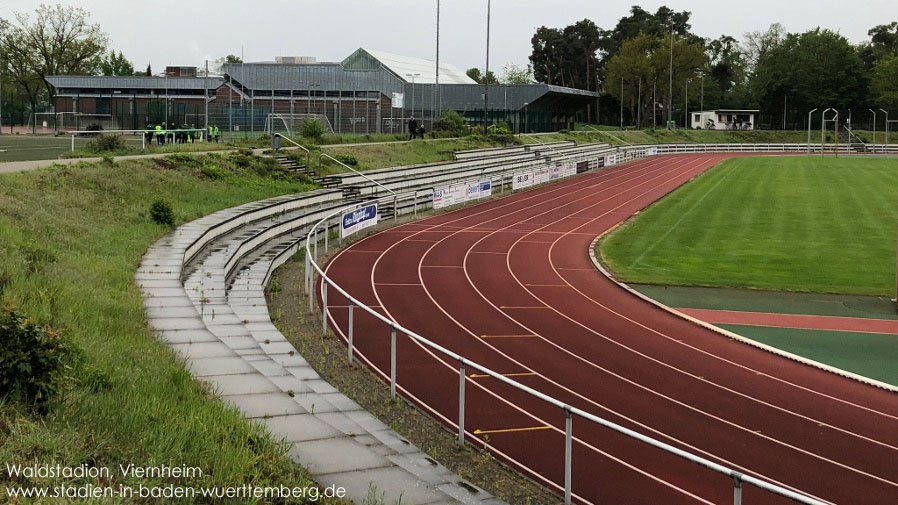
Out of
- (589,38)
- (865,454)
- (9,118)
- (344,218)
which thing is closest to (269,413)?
(865,454)

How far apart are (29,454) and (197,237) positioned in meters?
17.6

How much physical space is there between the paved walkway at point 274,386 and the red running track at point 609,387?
72.8 inches

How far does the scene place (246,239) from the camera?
2661cm

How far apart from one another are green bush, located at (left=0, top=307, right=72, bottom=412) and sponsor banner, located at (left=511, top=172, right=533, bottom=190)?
43.5 metres

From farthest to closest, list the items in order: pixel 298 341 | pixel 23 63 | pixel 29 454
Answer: pixel 23 63
pixel 298 341
pixel 29 454

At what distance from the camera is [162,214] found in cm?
2644

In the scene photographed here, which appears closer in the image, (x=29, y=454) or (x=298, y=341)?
(x=29, y=454)

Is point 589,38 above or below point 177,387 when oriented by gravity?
above

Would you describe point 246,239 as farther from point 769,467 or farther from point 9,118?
point 9,118

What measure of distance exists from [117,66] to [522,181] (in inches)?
3618

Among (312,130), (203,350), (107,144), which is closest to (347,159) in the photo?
(312,130)

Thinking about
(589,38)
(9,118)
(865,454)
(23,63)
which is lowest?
(865,454)

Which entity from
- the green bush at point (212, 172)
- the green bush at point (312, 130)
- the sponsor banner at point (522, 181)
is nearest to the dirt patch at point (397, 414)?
the green bush at point (212, 172)

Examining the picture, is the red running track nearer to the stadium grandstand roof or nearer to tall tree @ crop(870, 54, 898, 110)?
the stadium grandstand roof
